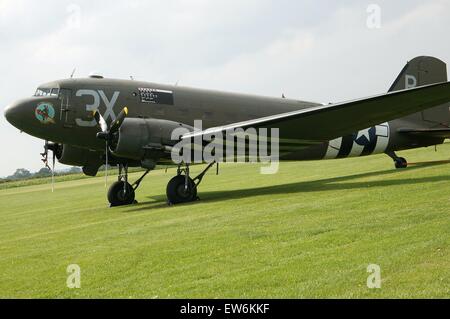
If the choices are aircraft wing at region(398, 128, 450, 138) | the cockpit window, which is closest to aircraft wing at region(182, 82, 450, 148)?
the cockpit window

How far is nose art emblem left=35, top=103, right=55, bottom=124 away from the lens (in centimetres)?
1555

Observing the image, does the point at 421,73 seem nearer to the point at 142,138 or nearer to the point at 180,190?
the point at 180,190

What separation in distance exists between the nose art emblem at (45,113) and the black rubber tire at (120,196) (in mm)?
3314

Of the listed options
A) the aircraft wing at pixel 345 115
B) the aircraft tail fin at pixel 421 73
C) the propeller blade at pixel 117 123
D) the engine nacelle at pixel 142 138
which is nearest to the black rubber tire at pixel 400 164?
the aircraft tail fin at pixel 421 73

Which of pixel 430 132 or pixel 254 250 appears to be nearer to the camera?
pixel 254 250

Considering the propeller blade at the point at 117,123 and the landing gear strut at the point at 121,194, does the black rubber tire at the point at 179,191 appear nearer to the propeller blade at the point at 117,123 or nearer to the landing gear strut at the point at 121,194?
the propeller blade at the point at 117,123

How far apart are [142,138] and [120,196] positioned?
12.1ft

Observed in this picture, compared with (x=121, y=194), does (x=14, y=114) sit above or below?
above

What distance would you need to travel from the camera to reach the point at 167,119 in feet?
54.8

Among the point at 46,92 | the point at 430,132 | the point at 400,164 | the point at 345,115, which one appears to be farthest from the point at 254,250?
the point at 430,132

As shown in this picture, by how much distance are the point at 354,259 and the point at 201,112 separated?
459 inches

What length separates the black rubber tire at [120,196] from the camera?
685 inches

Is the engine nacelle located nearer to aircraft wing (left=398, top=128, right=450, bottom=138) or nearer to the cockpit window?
the cockpit window

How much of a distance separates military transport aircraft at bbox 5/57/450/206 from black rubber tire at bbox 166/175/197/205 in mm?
30
